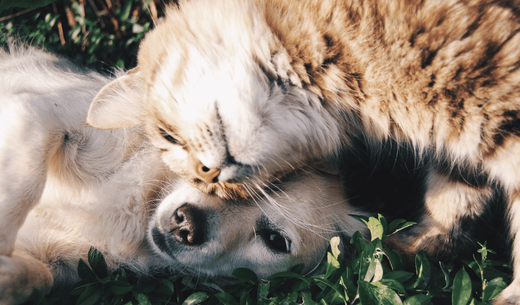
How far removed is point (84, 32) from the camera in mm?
3264

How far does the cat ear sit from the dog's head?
410 mm

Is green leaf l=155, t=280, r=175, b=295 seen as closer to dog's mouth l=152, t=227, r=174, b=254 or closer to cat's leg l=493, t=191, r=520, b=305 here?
dog's mouth l=152, t=227, r=174, b=254

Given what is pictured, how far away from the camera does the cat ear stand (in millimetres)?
1884

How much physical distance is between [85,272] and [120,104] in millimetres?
789

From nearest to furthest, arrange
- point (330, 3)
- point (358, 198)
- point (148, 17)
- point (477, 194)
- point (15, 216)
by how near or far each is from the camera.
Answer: point (330, 3), point (15, 216), point (477, 194), point (358, 198), point (148, 17)

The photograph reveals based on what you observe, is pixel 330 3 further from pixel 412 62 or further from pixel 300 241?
pixel 300 241

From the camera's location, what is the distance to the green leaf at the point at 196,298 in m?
1.82

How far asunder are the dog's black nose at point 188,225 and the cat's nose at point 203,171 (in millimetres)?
246

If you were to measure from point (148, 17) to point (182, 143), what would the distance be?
6.09 feet

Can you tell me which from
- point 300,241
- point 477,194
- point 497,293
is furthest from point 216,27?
point 497,293

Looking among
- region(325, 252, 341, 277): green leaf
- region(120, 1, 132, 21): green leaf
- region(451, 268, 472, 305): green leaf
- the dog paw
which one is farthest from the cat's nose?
region(120, 1, 132, 21): green leaf

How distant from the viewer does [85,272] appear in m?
1.90

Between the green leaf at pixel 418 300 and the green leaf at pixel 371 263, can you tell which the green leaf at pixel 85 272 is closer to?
the green leaf at pixel 371 263

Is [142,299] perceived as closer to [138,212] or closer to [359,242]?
[138,212]
